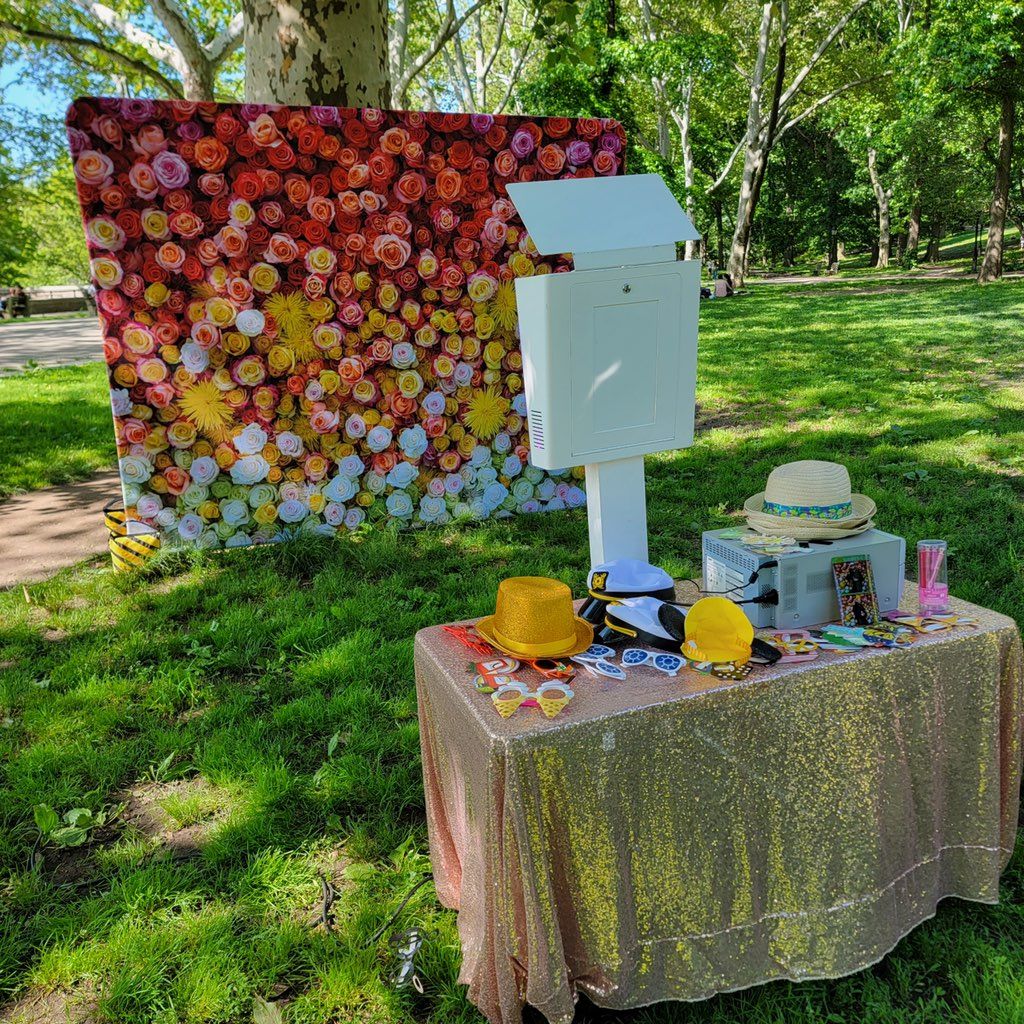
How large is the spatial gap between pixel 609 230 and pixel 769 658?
1.17m

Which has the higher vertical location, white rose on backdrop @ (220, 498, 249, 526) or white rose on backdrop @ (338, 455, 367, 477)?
white rose on backdrop @ (338, 455, 367, 477)

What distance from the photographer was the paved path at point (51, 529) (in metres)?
5.19

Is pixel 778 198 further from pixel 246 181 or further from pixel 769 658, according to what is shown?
pixel 769 658

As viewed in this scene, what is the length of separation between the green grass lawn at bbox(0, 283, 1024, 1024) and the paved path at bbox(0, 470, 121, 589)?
0.34 metres

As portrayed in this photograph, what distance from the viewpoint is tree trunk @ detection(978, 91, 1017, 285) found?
700 inches

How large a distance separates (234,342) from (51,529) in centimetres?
223

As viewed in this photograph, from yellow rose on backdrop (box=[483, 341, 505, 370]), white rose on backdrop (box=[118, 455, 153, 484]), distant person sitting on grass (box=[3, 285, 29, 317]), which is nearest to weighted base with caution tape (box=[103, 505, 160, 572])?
white rose on backdrop (box=[118, 455, 153, 484])

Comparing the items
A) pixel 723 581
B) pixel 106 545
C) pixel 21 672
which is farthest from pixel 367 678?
pixel 106 545

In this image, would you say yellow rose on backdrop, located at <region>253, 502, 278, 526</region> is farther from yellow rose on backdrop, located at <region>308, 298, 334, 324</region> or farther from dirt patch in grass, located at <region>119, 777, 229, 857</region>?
dirt patch in grass, located at <region>119, 777, 229, 857</region>

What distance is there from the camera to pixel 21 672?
3781mm

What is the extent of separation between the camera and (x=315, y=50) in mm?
5203

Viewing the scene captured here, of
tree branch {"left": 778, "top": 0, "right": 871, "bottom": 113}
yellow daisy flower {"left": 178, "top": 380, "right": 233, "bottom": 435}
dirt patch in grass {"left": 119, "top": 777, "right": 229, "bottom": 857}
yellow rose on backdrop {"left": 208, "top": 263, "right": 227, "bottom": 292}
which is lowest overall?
dirt patch in grass {"left": 119, "top": 777, "right": 229, "bottom": 857}

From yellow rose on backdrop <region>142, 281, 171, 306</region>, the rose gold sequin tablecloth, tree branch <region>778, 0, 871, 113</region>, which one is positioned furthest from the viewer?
tree branch <region>778, 0, 871, 113</region>

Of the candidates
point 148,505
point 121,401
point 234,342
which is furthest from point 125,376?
point 148,505
